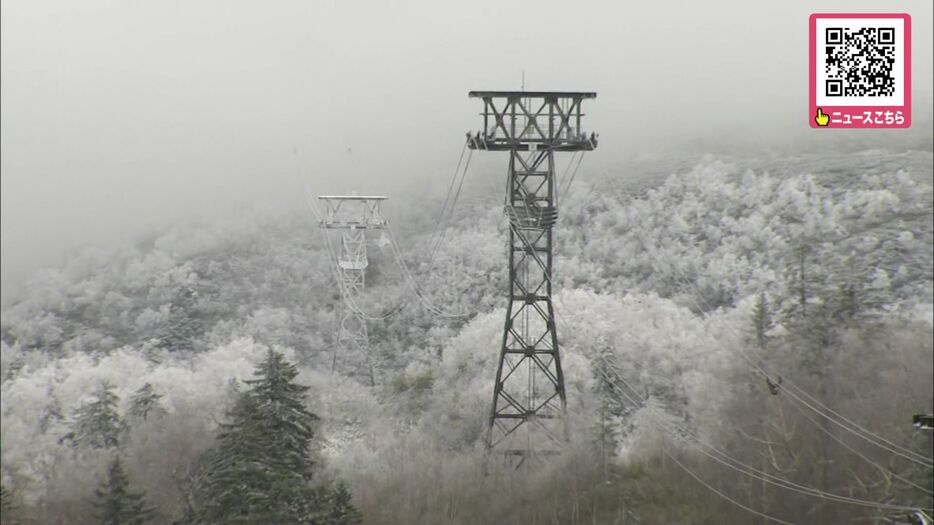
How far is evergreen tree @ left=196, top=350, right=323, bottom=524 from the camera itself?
22969 millimetres

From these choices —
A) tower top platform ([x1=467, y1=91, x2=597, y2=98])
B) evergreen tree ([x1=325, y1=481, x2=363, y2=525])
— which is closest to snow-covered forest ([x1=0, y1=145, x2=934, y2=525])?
evergreen tree ([x1=325, y1=481, x2=363, y2=525])

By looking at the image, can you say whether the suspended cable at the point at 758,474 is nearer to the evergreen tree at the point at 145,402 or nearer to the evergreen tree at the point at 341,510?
the evergreen tree at the point at 341,510

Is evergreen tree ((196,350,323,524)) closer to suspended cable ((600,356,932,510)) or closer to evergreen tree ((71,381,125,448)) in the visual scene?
suspended cable ((600,356,932,510))

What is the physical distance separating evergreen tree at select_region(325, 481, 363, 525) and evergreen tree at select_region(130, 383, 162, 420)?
19673 mm

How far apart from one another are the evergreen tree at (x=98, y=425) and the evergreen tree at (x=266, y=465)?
16665mm

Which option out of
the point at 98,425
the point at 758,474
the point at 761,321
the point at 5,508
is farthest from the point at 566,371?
the point at 5,508

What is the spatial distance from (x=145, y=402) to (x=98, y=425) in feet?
10.5

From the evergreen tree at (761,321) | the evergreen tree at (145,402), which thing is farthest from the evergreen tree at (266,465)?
the evergreen tree at (761,321)

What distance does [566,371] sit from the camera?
44.9 m

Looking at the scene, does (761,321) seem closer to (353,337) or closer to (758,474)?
(758,474)

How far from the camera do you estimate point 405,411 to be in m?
45.6

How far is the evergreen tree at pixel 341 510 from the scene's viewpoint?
83.9 feet

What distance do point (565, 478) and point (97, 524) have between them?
1475cm

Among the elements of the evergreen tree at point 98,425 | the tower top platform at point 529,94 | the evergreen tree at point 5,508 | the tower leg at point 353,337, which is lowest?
the evergreen tree at point 98,425
